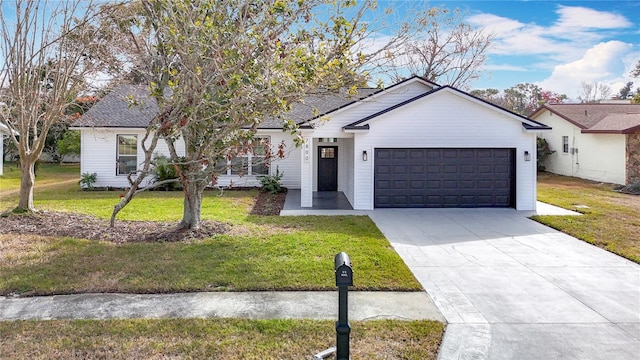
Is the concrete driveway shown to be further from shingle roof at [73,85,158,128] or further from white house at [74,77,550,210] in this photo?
shingle roof at [73,85,158,128]

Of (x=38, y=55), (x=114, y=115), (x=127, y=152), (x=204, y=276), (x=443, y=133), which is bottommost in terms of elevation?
(x=204, y=276)

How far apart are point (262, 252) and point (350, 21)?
483 centimetres

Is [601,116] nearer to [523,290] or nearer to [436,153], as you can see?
[436,153]

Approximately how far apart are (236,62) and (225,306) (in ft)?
13.5

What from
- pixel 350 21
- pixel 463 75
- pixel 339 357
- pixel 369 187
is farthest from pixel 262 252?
pixel 463 75

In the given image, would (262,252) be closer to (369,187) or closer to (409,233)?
(409,233)

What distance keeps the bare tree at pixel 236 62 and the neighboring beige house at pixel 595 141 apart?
16.2 meters

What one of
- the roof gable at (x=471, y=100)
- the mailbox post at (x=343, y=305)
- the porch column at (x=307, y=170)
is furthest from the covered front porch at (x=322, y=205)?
the mailbox post at (x=343, y=305)

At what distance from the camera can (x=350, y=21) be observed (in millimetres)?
8469

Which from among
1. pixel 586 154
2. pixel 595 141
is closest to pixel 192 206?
pixel 595 141

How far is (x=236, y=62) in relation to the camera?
24.0 feet

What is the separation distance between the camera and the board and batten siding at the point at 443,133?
13516 mm

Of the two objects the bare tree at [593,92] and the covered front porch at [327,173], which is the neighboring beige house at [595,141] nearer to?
the covered front porch at [327,173]

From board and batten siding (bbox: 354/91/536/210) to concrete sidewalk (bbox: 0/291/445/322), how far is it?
7955mm
